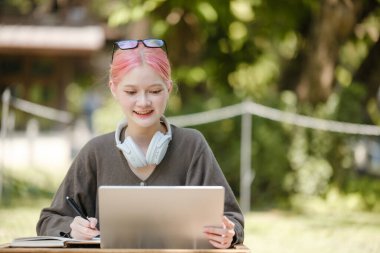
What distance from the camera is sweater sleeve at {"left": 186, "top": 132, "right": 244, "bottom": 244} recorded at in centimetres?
286

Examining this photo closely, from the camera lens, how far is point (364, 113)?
12727 mm

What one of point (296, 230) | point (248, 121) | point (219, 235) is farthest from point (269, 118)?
point (219, 235)

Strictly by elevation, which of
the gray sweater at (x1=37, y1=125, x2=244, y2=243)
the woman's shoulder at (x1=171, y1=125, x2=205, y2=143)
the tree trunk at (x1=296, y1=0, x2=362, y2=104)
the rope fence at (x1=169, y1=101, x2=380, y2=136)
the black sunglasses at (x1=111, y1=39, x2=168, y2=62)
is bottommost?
the gray sweater at (x1=37, y1=125, x2=244, y2=243)

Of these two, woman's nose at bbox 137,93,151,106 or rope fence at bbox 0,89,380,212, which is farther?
rope fence at bbox 0,89,380,212

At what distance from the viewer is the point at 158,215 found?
247 centimetres

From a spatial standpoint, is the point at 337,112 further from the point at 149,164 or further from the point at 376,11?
the point at 149,164

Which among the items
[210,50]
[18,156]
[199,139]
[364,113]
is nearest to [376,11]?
[364,113]

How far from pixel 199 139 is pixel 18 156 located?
1337 cm

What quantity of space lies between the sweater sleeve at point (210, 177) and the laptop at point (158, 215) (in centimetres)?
33

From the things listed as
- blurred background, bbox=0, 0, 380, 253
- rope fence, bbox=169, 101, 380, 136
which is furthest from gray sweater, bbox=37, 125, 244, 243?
rope fence, bbox=169, 101, 380, 136

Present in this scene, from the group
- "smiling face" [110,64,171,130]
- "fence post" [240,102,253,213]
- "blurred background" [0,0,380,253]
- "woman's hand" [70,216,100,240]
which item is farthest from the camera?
"fence post" [240,102,253,213]

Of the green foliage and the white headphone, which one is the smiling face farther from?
the green foliage

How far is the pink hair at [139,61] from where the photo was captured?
286 cm

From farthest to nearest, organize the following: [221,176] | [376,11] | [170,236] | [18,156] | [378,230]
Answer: [18,156] < [376,11] < [378,230] < [221,176] < [170,236]
